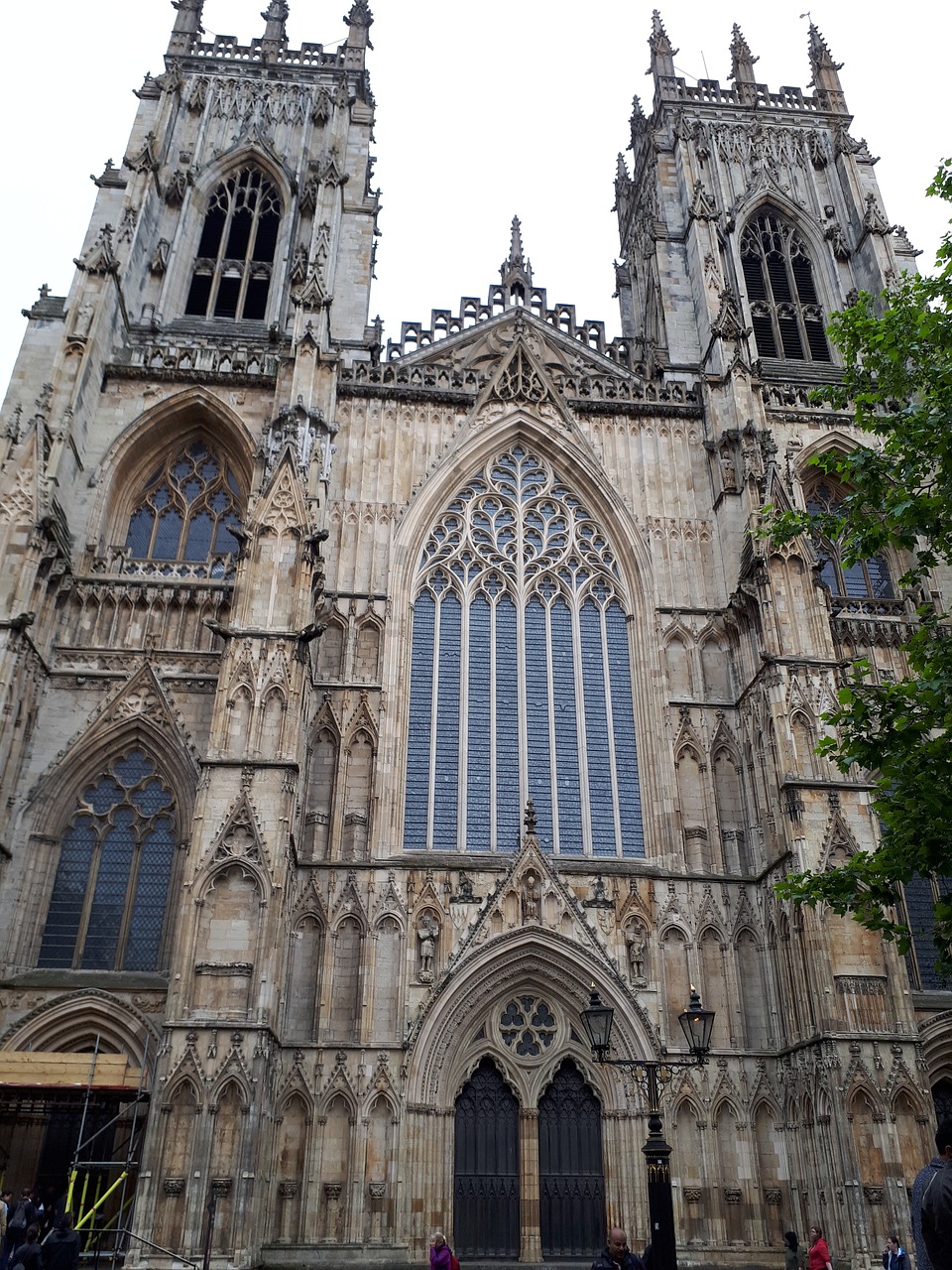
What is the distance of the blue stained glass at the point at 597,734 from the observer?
65.1 ft

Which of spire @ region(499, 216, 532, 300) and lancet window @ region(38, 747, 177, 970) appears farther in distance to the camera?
spire @ region(499, 216, 532, 300)

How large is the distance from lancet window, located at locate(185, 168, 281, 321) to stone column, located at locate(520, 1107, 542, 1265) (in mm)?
20663

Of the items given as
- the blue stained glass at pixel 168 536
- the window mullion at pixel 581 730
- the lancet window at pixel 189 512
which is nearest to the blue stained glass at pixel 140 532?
the lancet window at pixel 189 512

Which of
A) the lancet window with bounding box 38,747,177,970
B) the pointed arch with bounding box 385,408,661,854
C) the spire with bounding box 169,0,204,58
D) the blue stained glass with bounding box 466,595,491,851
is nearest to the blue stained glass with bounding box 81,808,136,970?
the lancet window with bounding box 38,747,177,970

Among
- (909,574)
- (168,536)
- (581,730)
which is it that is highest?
(168,536)

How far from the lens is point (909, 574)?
A: 1274 centimetres

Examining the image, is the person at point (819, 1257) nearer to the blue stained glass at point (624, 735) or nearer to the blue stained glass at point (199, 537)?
the blue stained glass at point (624, 735)

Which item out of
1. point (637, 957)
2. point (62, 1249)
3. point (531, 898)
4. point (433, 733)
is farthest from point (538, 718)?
point (62, 1249)

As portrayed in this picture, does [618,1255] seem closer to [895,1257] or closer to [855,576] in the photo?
[895,1257]

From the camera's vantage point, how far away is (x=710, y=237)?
28.4 metres

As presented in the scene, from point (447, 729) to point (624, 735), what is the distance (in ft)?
11.7

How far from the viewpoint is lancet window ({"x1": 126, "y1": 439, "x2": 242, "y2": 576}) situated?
22.5 m

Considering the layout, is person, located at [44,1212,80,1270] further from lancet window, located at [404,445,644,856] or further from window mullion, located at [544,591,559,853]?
window mullion, located at [544,591,559,853]

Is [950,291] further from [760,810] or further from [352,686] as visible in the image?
[352,686]
